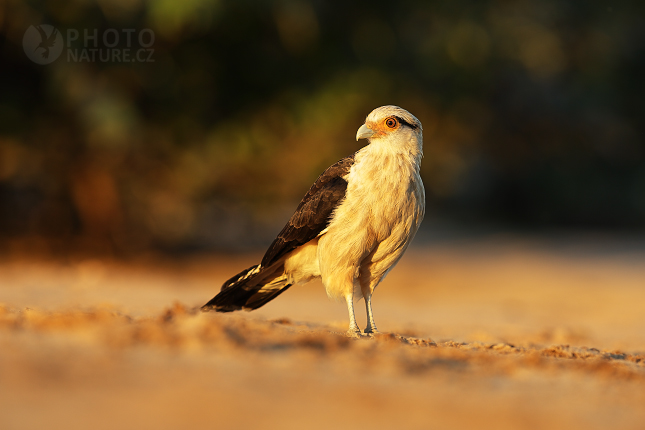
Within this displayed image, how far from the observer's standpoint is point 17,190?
56.6 ft

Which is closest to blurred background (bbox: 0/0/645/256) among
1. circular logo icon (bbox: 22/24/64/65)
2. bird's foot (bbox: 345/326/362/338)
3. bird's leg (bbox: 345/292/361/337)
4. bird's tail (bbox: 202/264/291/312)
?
circular logo icon (bbox: 22/24/64/65)

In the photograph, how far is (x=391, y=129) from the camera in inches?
217

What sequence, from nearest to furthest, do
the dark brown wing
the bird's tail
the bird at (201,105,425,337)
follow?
the bird at (201,105,425,337), the dark brown wing, the bird's tail

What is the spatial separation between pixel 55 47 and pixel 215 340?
Result: 34.7 feet

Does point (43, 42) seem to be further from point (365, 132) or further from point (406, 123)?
point (406, 123)

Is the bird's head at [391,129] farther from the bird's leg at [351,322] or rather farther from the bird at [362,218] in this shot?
the bird's leg at [351,322]

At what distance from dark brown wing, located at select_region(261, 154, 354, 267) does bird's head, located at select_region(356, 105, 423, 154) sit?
0.27m

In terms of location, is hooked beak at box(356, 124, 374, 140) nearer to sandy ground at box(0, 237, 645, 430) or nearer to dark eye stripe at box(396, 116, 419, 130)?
dark eye stripe at box(396, 116, 419, 130)

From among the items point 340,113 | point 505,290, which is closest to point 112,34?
point 340,113

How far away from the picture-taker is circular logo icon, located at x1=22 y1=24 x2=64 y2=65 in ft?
40.8

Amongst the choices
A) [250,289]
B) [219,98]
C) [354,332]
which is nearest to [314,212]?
[354,332]

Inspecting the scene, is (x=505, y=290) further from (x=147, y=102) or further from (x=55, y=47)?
(x=55, y=47)

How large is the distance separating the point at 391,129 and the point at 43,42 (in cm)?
948

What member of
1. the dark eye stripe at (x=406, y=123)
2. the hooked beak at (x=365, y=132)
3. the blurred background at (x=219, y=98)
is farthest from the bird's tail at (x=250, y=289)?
the blurred background at (x=219, y=98)
